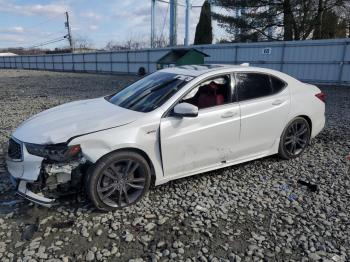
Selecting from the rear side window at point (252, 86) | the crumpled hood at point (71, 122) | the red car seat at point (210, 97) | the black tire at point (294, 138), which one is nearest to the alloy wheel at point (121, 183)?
the crumpled hood at point (71, 122)

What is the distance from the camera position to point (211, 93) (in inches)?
169

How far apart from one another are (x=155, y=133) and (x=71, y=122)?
3.26 ft

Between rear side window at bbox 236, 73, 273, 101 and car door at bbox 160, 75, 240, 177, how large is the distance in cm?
18

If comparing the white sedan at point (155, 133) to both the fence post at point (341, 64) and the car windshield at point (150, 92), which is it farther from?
the fence post at point (341, 64)

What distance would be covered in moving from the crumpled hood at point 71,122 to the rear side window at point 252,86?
1.55 meters

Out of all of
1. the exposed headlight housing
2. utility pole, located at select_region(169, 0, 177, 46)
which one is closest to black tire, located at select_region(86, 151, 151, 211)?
the exposed headlight housing

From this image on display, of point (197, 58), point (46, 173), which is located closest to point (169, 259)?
point (46, 173)

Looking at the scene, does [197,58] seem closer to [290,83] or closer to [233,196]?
[290,83]

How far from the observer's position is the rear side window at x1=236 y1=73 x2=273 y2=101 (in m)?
4.46

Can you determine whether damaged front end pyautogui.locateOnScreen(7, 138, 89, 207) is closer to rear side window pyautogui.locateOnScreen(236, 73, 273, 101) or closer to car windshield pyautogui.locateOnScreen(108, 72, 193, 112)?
car windshield pyautogui.locateOnScreen(108, 72, 193, 112)

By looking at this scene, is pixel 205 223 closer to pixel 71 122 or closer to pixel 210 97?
pixel 210 97

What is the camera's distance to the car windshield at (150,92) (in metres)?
4.00

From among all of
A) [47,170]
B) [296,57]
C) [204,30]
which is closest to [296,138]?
[47,170]

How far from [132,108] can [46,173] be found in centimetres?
130
